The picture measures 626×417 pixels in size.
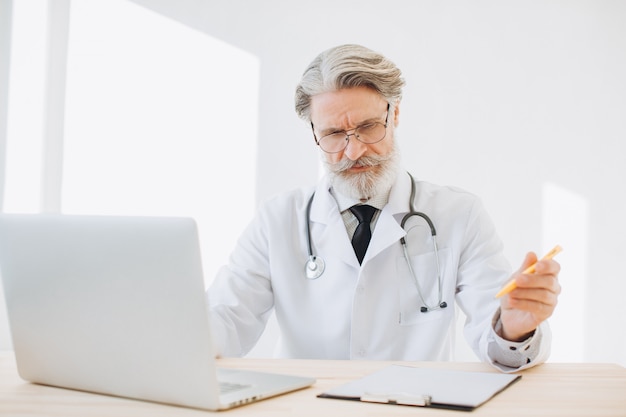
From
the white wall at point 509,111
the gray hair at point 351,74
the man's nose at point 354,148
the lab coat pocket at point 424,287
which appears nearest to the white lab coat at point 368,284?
the lab coat pocket at point 424,287

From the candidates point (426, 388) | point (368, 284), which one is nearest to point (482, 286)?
point (368, 284)

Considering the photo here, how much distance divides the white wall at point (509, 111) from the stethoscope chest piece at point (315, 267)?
3.84 ft

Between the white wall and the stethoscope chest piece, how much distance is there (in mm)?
1170

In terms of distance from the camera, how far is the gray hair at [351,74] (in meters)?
1.87

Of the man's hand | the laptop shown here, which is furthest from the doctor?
the laptop

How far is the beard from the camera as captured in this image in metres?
1.91

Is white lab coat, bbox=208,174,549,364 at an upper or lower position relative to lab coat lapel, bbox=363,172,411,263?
lower

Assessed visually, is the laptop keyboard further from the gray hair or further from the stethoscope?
the gray hair

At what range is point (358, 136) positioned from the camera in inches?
74.7

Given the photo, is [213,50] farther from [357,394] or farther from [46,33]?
[357,394]

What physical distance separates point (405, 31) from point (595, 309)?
1.53m

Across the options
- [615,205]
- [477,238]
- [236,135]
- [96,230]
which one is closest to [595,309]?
[615,205]

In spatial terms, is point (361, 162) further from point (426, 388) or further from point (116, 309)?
point (116, 309)

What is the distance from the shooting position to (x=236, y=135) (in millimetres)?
3090
